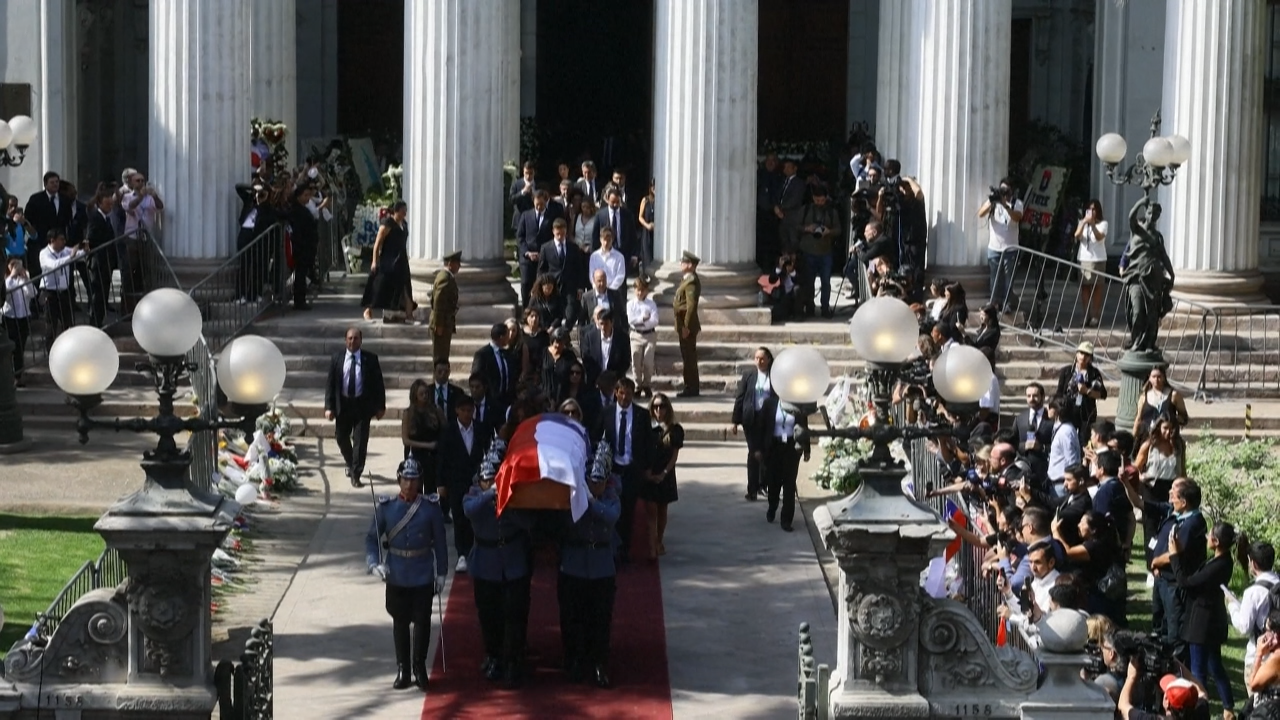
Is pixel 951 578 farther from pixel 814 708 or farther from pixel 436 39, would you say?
pixel 436 39

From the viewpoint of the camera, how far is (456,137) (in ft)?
93.5

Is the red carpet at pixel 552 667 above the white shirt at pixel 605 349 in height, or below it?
below

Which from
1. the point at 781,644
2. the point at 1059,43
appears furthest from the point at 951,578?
the point at 1059,43

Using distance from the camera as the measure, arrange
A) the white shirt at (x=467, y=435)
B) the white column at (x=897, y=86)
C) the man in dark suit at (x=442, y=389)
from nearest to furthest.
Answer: the white shirt at (x=467, y=435), the man in dark suit at (x=442, y=389), the white column at (x=897, y=86)

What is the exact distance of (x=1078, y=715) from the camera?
14.1 meters

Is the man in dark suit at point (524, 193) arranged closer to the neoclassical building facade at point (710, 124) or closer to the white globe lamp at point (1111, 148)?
the neoclassical building facade at point (710, 124)

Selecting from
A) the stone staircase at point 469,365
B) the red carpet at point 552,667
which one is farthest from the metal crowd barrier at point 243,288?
the red carpet at point 552,667

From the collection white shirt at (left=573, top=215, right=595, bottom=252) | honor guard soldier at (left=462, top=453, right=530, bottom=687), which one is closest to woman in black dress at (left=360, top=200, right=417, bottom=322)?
white shirt at (left=573, top=215, right=595, bottom=252)

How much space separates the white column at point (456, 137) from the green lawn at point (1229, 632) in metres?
10.1

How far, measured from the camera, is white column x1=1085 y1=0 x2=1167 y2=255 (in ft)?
117

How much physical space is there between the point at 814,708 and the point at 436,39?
14.9m

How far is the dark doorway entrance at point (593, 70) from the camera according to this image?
4281cm

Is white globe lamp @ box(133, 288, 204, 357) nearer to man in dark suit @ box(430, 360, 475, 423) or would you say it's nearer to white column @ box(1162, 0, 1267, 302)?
man in dark suit @ box(430, 360, 475, 423)

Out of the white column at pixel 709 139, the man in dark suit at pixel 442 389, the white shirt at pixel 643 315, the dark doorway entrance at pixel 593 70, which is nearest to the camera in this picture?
the man in dark suit at pixel 442 389
